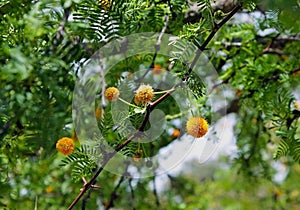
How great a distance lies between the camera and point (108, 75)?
1.08 m

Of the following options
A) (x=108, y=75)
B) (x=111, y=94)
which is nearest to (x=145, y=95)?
(x=111, y=94)

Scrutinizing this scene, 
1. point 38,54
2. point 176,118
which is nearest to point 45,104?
point 38,54

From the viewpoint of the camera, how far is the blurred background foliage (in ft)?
2.06

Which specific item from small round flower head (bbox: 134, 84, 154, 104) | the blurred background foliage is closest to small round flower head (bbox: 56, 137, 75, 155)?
the blurred background foliage

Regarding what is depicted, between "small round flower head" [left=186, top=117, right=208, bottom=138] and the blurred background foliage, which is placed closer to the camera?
the blurred background foliage

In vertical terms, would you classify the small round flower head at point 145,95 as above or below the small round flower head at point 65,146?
above

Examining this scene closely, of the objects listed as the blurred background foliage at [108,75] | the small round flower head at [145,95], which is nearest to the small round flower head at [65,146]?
the blurred background foliage at [108,75]

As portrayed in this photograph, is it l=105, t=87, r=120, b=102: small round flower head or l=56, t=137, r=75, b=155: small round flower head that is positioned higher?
l=105, t=87, r=120, b=102: small round flower head

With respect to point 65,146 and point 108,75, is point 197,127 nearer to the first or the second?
point 65,146

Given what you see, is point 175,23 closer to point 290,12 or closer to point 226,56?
point 226,56

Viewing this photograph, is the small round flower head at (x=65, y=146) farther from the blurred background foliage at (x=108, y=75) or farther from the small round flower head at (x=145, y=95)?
the small round flower head at (x=145, y=95)

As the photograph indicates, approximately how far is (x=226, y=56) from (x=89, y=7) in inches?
24.6

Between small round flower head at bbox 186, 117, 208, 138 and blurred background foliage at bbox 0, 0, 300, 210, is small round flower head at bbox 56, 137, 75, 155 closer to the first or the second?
blurred background foliage at bbox 0, 0, 300, 210

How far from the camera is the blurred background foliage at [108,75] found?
0.63m
